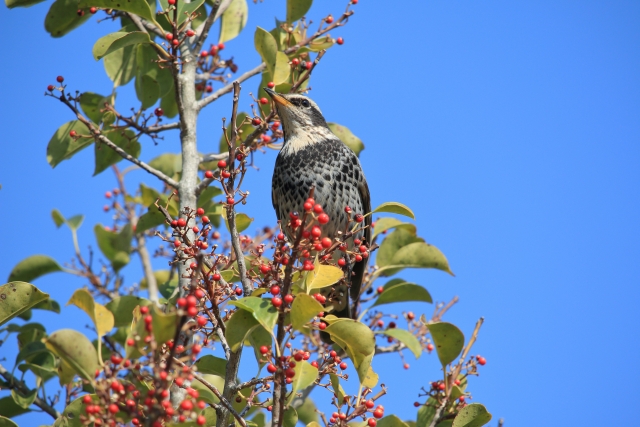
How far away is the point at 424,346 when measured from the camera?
15.1 ft

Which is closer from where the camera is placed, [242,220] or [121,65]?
[242,220]

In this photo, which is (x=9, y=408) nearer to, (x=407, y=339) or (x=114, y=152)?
(x=114, y=152)

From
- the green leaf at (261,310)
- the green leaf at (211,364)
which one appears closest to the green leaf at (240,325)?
the green leaf at (261,310)

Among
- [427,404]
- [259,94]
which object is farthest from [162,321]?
[259,94]

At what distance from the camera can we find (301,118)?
16.4 feet

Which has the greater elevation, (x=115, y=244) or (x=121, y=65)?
(x=121, y=65)

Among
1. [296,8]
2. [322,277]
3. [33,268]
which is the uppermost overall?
[296,8]

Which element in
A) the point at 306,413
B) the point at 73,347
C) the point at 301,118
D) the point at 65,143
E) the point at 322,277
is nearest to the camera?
the point at 73,347

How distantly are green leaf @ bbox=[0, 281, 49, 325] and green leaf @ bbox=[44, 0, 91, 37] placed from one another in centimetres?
208

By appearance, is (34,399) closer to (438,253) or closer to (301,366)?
(301,366)

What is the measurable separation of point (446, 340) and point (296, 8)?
226 centimetres

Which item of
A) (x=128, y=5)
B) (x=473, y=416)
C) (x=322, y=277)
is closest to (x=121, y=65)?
(x=128, y=5)

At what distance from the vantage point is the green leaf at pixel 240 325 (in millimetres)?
2553

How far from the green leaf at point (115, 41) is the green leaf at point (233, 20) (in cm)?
112
